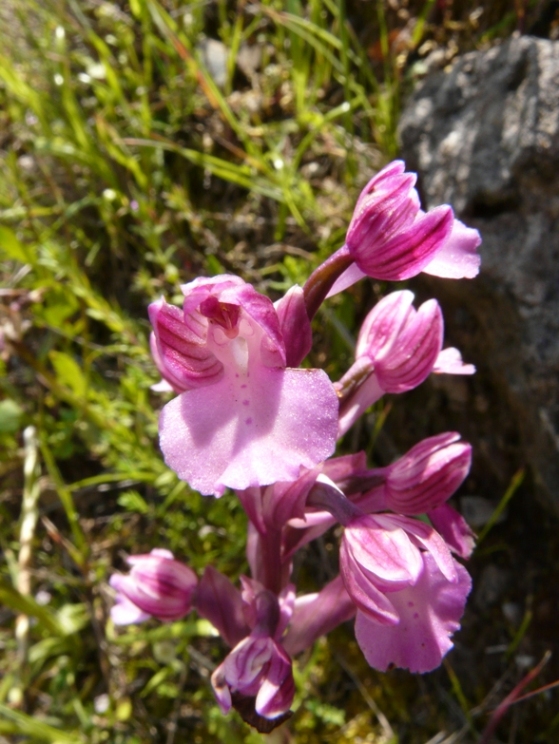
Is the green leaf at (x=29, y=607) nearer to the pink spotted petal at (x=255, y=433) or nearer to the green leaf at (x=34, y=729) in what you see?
the green leaf at (x=34, y=729)

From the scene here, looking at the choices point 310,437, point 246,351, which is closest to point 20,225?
point 246,351

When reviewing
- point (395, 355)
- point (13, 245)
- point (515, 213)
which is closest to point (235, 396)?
point (395, 355)

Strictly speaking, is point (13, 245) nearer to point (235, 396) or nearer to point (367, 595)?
point (235, 396)

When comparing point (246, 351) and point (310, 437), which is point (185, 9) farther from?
point (310, 437)

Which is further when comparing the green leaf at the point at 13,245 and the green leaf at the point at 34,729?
the green leaf at the point at 13,245

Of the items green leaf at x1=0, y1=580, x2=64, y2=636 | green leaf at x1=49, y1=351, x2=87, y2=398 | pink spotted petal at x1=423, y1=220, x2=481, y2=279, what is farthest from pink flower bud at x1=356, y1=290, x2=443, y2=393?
green leaf at x1=0, y1=580, x2=64, y2=636

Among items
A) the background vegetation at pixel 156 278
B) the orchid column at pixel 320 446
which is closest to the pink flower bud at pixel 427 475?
the orchid column at pixel 320 446
